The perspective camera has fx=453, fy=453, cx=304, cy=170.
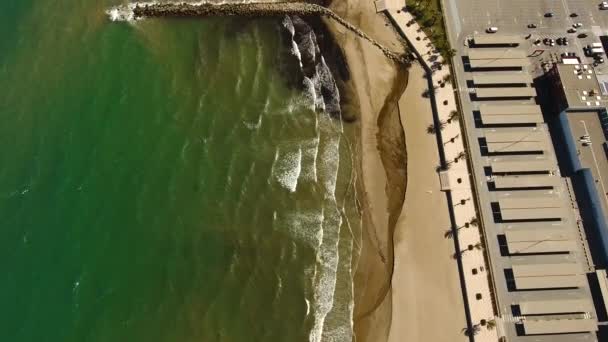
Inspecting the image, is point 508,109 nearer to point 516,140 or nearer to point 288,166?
point 516,140

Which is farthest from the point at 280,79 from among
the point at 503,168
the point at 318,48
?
the point at 503,168

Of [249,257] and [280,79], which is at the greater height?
[280,79]

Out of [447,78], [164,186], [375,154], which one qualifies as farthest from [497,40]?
[164,186]

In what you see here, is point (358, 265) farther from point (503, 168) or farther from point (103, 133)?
point (103, 133)

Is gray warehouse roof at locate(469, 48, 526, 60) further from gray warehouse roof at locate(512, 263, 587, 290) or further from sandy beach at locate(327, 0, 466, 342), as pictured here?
gray warehouse roof at locate(512, 263, 587, 290)

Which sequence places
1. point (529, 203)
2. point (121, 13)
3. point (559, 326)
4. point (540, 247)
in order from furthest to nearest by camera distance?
point (121, 13) → point (529, 203) → point (540, 247) → point (559, 326)

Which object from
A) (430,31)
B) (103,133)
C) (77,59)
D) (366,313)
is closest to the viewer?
(366,313)

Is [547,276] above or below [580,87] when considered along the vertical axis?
below

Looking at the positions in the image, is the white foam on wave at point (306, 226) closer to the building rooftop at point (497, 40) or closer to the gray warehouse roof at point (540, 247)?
the gray warehouse roof at point (540, 247)
